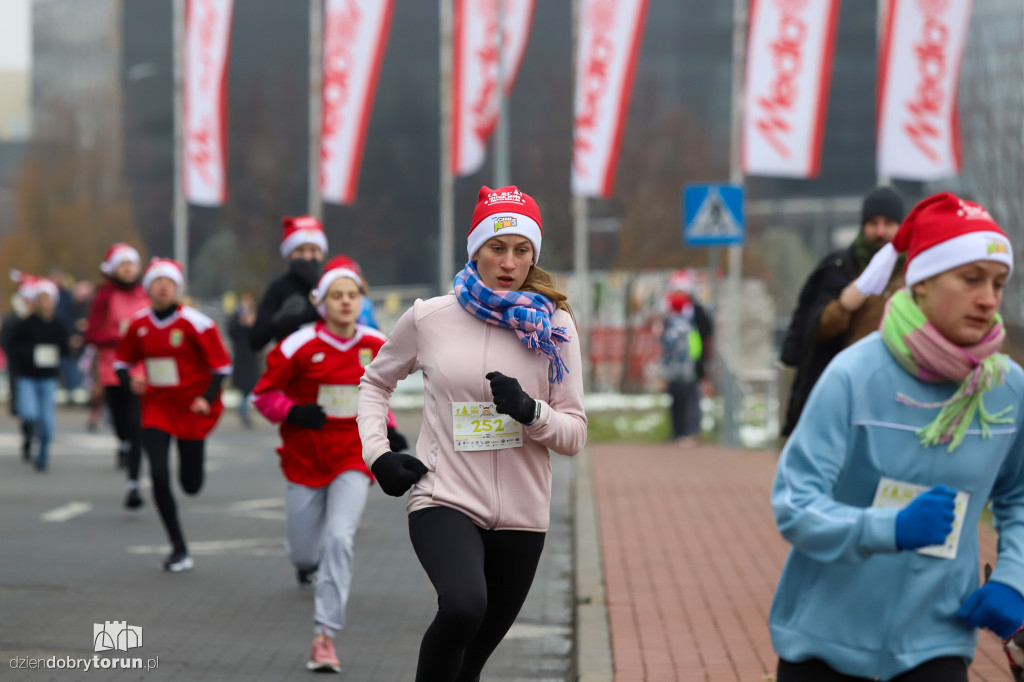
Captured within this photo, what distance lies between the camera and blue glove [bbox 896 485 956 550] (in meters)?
3.05

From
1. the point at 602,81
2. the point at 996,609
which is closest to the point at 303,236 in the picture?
the point at 996,609

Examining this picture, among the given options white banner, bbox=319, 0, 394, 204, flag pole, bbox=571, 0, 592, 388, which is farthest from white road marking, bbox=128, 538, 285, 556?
flag pole, bbox=571, 0, 592, 388

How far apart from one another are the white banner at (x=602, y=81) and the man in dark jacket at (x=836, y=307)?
1516 cm

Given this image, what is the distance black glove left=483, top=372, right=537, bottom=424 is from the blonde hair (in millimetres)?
427

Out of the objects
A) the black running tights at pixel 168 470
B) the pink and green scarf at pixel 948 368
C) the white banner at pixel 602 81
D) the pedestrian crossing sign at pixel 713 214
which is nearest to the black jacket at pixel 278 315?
the black running tights at pixel 168 470

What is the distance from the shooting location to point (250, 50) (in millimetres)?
34500

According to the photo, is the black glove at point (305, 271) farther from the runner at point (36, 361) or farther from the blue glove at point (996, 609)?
the runner at point (36, 361)

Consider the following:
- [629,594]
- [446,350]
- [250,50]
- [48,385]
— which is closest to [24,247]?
[250,50]

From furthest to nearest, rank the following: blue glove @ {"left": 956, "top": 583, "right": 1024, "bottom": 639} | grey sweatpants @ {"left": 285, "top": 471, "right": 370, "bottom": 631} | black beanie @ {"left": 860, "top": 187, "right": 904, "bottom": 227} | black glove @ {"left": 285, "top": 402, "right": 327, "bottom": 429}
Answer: black glove @ {"left": 285, "top": 402, "right": 327, "bottom": 429}
black beanie @ {"left": 860, "top": 187, "right": 904, "bottom": 227}
grey sweatpants @ {"left": 285, "top": 471, "right": 370, "bottom": 631}
blue glove @ {"left": 956, "top": 583, "right": 1024, "bottom": 639}

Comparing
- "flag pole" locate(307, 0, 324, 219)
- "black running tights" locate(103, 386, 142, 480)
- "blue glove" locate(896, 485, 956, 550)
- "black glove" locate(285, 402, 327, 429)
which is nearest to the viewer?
"blue glove" locate(896, 485, 956, 550)

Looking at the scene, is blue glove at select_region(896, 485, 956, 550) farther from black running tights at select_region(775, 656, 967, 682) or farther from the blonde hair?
the blonde hair

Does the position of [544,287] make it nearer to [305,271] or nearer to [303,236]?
[305,271]

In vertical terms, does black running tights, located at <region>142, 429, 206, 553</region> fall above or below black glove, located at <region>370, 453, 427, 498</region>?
below

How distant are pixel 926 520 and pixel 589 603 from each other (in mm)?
5104
